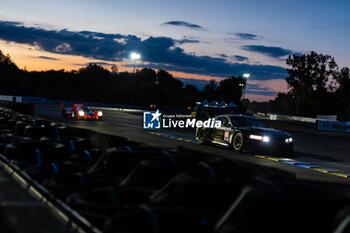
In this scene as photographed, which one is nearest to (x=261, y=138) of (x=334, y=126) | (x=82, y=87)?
(x=334, y=126)

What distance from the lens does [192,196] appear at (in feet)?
10.3

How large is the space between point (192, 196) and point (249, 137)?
11.5 m

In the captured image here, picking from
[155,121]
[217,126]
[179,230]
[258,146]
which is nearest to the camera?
[179,230]

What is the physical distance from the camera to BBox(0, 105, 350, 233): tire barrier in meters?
2.53

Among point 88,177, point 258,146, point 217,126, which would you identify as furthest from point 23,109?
point 88,177

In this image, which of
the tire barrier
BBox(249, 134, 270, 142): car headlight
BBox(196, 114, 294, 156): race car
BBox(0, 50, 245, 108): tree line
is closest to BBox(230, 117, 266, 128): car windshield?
BBox(196, 114, 294, 156): race car

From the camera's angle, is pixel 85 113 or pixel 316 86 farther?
pixel 316 86

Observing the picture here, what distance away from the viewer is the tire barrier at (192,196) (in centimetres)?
253

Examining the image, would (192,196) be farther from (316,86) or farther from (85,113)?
(316,86)

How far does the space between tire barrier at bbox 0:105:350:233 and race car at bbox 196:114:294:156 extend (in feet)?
31.1

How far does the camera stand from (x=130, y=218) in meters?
2.55

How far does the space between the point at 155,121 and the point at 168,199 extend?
2360cm

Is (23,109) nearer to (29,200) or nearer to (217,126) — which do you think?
(217,126)

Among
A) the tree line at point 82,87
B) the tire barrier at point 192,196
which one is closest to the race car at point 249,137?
the tire barrier at point 192,196
